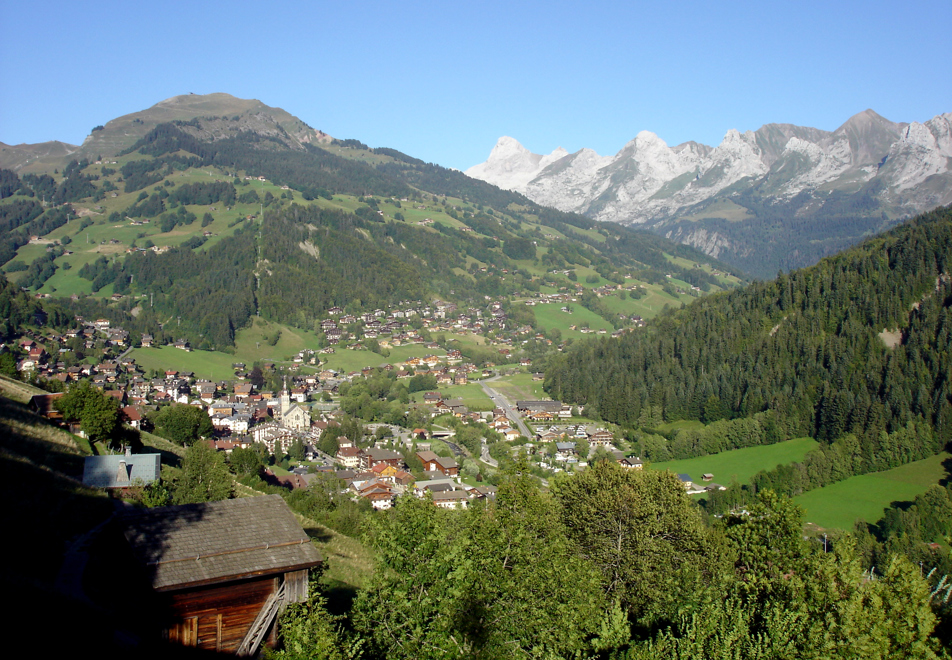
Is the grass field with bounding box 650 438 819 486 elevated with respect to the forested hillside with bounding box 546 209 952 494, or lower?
lower

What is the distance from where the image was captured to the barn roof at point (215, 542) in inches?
484

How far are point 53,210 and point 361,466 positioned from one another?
449 ft

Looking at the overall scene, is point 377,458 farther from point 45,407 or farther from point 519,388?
point 519,388

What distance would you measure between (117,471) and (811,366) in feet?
243

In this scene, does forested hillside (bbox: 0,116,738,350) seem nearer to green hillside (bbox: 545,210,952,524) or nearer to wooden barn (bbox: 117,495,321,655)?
green hillside (bbox: 545,210,952,524)

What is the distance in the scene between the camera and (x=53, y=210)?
496 feet

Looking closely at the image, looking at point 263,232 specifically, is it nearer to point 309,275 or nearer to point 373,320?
point 309,275

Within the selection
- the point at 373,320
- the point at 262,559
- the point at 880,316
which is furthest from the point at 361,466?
the point at 373,320

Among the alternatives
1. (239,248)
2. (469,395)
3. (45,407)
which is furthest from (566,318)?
(45,407)

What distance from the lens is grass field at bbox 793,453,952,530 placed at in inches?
1874

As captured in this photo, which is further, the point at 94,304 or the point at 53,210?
the point at 53,210

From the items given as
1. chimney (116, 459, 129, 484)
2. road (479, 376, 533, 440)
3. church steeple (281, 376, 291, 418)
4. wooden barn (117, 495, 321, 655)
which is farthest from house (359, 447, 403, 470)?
wooden barn (117, 495, 321, 655)

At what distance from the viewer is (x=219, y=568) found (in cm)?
1264

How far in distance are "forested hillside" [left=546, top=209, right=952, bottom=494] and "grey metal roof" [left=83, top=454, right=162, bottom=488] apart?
46399 millimetres
